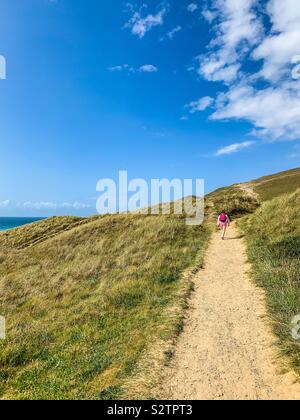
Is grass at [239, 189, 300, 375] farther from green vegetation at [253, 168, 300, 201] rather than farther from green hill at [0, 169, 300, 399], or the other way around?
green vegetation at [253, 168, 300, 201]

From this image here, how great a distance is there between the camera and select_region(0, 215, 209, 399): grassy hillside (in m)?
8.94

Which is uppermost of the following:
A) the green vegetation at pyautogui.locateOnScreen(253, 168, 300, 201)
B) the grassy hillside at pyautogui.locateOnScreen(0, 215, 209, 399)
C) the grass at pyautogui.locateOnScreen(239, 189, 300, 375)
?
the green vegetation at pyautogui.locateOnScreen(253, 168, 300, 201)

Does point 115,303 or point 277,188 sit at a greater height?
point 277,188

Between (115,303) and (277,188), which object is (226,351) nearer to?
(115,303)

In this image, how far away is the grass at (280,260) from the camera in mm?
9531

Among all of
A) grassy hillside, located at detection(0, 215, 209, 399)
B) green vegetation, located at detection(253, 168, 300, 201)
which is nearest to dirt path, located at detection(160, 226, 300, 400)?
grassy hillside, located at detection(0, 215, 209, 399)

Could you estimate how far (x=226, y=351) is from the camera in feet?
30.3

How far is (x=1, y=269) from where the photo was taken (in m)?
26.7

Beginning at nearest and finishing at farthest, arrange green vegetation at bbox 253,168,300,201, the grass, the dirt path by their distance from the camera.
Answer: the dirt path
the grass
green vegetation at bbox 253,168,300,201

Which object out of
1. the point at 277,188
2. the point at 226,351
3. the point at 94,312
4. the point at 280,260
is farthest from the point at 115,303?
the point at 277,188

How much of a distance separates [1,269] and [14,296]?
9591 mm

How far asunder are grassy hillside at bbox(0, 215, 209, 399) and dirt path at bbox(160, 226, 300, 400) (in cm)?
77

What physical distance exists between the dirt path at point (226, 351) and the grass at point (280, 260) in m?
0.46

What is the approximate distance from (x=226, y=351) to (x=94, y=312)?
19.2 ft
